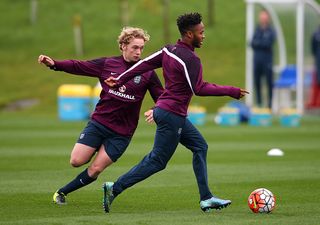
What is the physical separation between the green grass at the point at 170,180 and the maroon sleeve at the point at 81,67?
1.61m

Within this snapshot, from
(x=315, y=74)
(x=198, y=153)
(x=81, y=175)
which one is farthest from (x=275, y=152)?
(x=315, y=74)

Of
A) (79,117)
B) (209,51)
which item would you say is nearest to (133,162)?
(79,117)

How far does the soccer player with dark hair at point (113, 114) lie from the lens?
1192 centimetres

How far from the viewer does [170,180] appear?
14.6m

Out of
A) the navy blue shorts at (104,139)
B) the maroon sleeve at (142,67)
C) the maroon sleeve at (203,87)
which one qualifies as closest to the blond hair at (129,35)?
the maroon sleeve at (142,67)

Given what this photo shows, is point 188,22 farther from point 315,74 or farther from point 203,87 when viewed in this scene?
point 315,74

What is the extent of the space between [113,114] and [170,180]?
289 cm

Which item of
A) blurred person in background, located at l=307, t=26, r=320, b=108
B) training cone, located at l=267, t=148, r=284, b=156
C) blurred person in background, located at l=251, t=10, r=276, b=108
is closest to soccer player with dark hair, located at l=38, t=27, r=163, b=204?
training cone, located at l=267, t=148, r=284, b=156

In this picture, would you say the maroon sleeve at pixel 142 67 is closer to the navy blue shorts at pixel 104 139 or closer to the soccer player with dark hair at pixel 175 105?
the soccer player with dark hair at pixel 175 105

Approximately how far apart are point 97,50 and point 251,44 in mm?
14668

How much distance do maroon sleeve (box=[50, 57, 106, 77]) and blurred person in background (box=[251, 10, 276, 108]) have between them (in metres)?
18.2

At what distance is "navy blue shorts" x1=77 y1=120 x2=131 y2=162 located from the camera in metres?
12.0

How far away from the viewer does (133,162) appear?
17.5 metres

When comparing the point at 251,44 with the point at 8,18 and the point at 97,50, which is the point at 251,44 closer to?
the point at 97,50
